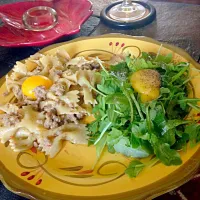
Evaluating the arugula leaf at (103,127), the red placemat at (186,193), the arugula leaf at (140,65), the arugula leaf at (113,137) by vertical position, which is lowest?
the red placemat at (186,193)

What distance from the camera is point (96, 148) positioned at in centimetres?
90

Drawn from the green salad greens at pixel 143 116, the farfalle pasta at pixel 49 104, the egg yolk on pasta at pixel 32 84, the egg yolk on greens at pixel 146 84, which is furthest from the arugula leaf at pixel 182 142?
the egg yolk on pasta at pixel 32 84

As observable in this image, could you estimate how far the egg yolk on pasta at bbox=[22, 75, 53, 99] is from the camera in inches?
40.6

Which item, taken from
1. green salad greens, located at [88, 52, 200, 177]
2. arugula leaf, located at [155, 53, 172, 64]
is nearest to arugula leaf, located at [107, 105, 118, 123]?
green salad greens, located at [88, 52, 200, 177]

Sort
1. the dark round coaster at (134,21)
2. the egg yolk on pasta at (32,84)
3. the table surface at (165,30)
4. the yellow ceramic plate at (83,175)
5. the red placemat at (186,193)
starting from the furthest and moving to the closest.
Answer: the dark round coaster at (134,21) → the table surface at (165,30) → the egg yolk on pasta at (32,84) → the red placemat at (186,193) → the yellow ceramic plate at (83,175)

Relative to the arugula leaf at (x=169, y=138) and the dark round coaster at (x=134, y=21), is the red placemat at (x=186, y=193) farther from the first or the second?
the dark round coaster at (x=134, y=21)

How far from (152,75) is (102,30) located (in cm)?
50

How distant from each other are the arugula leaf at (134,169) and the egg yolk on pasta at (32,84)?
35cm

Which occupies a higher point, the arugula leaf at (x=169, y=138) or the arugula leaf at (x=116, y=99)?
the arugula leaf at (x=116, y=99)

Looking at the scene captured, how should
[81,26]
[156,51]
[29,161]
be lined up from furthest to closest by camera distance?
[81,26]
[156,51]
[29,161]

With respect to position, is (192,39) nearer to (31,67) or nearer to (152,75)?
(152,75)

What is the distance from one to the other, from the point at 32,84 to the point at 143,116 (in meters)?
0.33

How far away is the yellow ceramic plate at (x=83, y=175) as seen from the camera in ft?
2.52

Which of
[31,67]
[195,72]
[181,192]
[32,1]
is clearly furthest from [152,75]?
[32,1]
